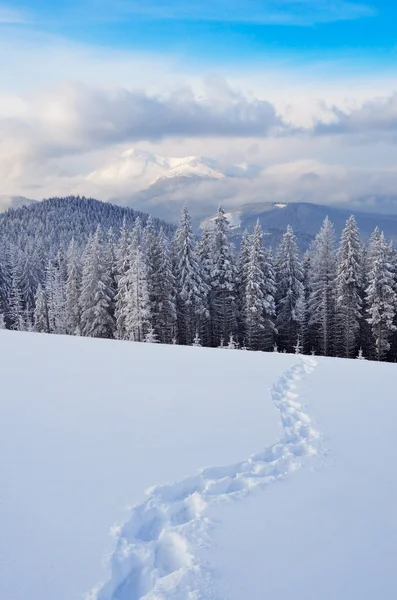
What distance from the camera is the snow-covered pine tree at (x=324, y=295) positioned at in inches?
1544

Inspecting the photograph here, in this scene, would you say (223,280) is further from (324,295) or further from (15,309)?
(15,309)

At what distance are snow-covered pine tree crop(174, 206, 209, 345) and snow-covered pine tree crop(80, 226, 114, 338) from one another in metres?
5.99

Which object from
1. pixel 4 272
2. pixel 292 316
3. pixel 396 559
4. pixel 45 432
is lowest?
pixel 396 559

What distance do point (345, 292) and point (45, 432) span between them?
3313cm

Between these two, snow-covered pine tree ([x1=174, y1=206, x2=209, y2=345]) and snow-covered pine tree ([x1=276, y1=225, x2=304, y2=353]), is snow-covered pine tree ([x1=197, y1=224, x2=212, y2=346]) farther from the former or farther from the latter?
snow-covered pine tree ([x1=276, y1=225, x2=304, y2=353])

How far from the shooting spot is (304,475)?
5547mm

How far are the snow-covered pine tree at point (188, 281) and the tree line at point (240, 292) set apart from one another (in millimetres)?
83

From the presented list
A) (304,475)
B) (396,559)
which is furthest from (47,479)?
(396,559)

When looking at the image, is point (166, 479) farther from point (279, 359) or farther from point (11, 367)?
point (279, 359)

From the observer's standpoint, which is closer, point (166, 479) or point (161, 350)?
point (166, 479)

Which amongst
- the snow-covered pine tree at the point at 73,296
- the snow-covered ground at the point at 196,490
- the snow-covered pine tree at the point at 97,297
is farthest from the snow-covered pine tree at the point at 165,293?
the snow-covered ground at the point at 196,490

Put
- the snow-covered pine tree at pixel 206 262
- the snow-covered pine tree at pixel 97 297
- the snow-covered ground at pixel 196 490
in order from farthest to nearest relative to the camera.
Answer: the snow-covered pine tree at pixel 206 262 < the snow-covered pine tree at pixel 97 297 < the snow-covered ground at pixel 196 490

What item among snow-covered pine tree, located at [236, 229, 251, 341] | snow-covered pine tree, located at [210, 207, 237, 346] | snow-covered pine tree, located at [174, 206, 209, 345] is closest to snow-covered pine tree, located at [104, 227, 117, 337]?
snow-covered pine tree, located at [174, 206, 209, 345]

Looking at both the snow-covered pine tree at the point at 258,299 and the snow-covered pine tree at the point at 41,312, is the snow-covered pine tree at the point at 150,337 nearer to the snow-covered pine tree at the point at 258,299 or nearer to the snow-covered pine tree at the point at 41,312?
the snow-covered pine tree at the point at 258,299
